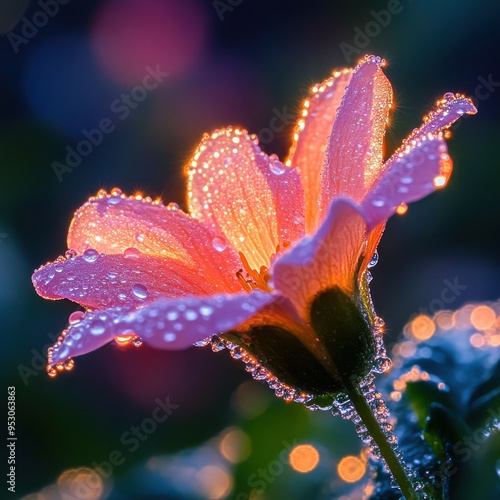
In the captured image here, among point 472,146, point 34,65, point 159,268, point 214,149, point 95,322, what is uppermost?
point 34,65

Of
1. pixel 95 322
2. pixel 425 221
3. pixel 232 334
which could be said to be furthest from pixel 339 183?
pixel 425 221

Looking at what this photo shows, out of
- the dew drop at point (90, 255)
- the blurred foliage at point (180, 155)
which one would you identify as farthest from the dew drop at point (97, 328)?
the blurred foliage at point (180, 155)

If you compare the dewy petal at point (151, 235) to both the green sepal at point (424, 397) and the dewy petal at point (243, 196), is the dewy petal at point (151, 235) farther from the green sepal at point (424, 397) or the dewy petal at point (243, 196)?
the green sepal at point (424, 397)

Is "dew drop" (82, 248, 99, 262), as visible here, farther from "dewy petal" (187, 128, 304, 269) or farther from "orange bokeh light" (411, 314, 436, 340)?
"orange bokeh light" (411, 314, 436, 340)

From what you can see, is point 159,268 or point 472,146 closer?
point 159,268

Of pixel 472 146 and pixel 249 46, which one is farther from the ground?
pixel 249 46

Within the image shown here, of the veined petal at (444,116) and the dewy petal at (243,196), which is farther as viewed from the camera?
the dewy petal at (243,196)

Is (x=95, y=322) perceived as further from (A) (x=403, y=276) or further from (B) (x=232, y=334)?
(A) (x=403, y=276)

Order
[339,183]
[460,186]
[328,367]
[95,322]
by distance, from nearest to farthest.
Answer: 1. [95,322]
2. [328,367]
3. [339,183]
4. [460,186]

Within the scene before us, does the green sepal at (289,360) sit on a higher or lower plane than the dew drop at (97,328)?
lower
